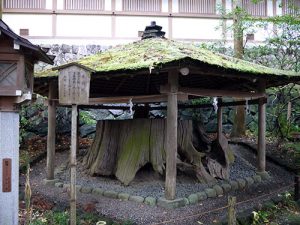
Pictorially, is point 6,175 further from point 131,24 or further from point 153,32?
point 131,24

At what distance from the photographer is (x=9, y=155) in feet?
18.3

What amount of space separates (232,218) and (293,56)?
10702 millimetres

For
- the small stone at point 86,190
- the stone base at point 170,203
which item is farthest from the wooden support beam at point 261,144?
the small stone at point 86,190

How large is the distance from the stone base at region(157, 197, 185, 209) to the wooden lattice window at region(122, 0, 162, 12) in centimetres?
1057

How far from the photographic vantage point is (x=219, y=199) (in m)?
8.05

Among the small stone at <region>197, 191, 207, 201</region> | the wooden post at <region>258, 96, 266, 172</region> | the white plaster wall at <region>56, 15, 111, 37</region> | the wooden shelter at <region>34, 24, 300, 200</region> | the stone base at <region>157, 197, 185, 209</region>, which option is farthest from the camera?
the white plaster wall at <region>56, 15, 111, 37</region>

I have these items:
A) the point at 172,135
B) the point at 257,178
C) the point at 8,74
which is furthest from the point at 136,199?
the point at 8,74

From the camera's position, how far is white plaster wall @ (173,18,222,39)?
16.0m

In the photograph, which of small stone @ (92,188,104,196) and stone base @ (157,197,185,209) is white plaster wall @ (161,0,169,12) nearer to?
small stone @ (92,188,104,196)

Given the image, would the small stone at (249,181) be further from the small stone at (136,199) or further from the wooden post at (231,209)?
the wooden post at (231,209)

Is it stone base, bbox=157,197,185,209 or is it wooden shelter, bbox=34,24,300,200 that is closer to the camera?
wooden shelter, bbox=34,24,300,200

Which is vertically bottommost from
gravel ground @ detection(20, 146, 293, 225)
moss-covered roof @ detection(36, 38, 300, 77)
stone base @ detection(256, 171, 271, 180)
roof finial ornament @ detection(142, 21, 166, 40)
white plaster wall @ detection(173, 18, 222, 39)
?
gravel ground @ detection(20, 146, 293, 225)

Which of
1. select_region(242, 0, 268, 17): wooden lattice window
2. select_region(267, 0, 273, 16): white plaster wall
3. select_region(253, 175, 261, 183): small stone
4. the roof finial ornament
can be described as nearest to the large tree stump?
select_region(253, 175, 261, 183): small stone

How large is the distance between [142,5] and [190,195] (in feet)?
34.5
